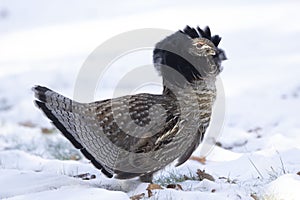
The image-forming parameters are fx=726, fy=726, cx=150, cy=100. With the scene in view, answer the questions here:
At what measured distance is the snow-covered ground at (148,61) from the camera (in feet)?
16.4

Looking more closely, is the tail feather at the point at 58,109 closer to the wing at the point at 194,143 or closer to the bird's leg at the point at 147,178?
the bird's leg at the point at 147,178

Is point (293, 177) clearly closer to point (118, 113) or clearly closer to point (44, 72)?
point (118, 113)

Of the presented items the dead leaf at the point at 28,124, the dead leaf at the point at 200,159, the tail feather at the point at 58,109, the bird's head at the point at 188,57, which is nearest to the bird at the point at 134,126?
the tail feather at the point at 58,109

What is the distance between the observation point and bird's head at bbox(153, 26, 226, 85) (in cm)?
526

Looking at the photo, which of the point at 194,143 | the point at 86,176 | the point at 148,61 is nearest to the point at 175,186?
the point at 194,143

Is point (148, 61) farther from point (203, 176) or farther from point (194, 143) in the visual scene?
point (194, 143)

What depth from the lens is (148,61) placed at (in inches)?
455

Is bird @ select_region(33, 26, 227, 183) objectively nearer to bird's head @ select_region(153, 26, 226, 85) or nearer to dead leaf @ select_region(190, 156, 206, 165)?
bird's head @ select_region(153, 26, 226, 85)

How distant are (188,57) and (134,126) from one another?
74cm

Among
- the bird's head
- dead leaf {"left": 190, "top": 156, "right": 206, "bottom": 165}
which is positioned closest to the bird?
the bird's head

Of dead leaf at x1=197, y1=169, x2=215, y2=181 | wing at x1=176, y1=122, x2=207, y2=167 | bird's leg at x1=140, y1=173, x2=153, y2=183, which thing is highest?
wing at x1=176, y1=122, x2=207, y2=167

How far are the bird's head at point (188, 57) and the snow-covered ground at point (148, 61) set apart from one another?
2.56 ft

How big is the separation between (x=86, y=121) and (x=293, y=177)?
1.41m

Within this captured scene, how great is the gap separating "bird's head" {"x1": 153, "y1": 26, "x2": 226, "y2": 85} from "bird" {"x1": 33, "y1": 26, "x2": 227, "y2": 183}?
11 cm
